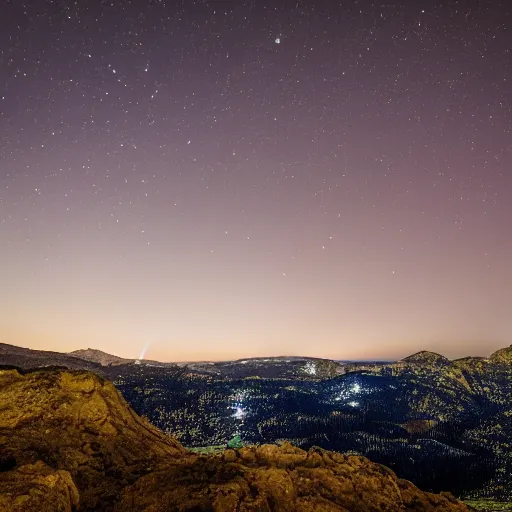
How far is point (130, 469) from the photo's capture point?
75.8ft

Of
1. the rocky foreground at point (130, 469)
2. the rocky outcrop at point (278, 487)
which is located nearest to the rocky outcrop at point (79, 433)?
the rocky foreground at point (130, 469)

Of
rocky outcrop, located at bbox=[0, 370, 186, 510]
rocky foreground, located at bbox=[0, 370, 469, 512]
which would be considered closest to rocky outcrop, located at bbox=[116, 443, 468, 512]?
rocky foreground, located at bbox=[0, 370, 469, 512]

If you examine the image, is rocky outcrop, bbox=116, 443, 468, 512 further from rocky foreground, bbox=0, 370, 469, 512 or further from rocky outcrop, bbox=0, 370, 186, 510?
rocky outcrop, bbox=0, 370, 186, 510

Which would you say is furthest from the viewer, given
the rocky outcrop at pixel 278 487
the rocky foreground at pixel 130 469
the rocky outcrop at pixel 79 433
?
the rocky outcrop at pixel 79 433

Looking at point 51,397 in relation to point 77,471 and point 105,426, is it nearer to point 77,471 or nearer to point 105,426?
point 105,426

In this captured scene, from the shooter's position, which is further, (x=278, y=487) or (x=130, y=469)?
(x=130, y=469)

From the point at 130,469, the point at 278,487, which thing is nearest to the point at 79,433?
the point at 130,469

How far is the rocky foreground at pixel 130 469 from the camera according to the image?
19.2 meters

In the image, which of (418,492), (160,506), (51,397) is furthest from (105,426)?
(418,492)

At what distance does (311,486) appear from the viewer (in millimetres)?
23953

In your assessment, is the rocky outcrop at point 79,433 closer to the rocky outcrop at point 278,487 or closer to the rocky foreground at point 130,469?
the rocky foreground at point 130,469

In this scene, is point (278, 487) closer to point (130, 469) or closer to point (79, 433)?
point (130, 469)

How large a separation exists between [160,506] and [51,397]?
34.1ft

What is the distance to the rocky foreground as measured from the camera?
63.1ft
